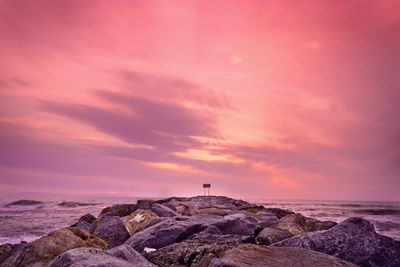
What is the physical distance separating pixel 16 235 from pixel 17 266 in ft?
51.8

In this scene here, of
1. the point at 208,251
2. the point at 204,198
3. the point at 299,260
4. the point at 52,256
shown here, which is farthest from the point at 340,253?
the point at 204,198

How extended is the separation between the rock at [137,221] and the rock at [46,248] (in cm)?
722

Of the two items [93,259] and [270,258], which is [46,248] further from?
[270,258]

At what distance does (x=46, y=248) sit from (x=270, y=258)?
5.52 meters

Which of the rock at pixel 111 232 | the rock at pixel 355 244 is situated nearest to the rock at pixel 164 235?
the rock at pixel 111 232

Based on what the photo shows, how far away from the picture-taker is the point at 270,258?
6.18 m

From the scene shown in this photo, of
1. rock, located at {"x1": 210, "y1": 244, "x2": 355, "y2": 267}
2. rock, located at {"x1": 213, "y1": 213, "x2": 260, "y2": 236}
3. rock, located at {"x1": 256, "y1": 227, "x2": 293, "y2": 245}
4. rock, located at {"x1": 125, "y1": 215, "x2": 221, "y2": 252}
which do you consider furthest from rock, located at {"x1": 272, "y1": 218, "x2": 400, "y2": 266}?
rock, located at {"x1": 213, "y1": 213, "x2": 260, "y2": 236}

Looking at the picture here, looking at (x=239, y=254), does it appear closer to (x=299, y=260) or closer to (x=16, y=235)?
(x=299, y=260)

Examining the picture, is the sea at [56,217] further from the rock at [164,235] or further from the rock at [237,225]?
the rock at [237,225]

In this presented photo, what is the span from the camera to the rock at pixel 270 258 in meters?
5.77

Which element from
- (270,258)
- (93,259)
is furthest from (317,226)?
(93,259)

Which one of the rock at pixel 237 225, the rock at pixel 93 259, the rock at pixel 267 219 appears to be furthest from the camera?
the rock at pixel 267 219

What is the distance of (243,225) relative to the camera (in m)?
12.6

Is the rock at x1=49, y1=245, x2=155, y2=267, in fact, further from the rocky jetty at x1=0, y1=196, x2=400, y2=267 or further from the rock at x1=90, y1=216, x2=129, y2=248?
the rock at x1=90, y1=216, x2=129, y2=248
